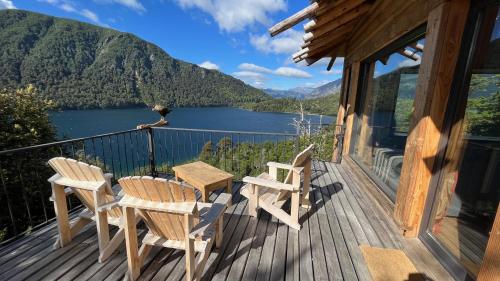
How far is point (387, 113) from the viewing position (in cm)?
321

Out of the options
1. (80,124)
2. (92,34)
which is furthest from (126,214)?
(92,34)

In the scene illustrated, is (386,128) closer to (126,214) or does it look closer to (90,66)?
(126,214)

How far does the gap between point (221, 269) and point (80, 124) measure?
103 feet

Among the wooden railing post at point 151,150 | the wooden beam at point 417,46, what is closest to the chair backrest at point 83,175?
the wooden railing post at point 151,150

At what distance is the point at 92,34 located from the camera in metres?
59.7

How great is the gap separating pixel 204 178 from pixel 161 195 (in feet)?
4.29

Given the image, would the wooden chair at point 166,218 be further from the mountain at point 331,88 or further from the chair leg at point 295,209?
the mountain at point 331,88

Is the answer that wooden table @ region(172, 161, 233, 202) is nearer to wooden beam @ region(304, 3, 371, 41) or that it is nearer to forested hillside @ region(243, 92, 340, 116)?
wooden beam @ region(304, 3, 371, 41)

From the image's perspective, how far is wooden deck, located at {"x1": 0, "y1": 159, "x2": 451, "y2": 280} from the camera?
1.73m

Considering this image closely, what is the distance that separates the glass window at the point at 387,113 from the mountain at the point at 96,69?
25970 millimetres

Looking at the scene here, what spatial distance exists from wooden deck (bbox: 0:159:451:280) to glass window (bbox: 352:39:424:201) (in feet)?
2.13

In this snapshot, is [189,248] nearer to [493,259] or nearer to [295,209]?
[295,209]

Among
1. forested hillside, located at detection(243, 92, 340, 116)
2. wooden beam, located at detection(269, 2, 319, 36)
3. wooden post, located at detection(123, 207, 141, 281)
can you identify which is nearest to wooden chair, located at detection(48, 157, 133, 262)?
wooden post, located at detection(123, 207, 141, 281)

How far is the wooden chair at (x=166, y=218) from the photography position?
142cm
